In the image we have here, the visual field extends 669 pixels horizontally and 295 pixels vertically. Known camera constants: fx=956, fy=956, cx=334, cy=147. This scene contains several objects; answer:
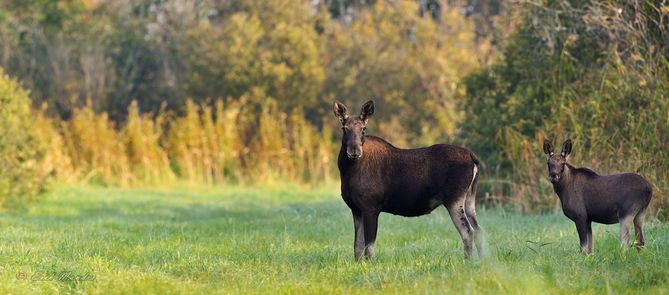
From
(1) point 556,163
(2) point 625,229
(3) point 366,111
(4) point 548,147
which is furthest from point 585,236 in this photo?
(3) point 366,111

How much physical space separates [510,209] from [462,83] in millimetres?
4289

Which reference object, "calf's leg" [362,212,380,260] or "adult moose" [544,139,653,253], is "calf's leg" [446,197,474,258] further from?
"adult moose" [544,139,653,253]

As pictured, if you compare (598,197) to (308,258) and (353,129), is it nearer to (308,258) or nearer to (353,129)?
(353,129)

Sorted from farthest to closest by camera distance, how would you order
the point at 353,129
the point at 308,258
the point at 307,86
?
the point at 307,86, the point at 308,258, the point at 353,129

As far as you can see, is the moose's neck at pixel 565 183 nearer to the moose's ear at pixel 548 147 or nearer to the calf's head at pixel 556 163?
the calf's head at pixel 556 163

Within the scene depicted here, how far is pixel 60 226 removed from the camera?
15.4 m

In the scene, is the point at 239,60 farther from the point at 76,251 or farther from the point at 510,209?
the point at 76,251

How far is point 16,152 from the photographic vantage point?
65.7ft

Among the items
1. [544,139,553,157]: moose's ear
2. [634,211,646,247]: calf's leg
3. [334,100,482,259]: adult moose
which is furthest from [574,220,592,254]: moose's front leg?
[334,100,482,259]: adult moose

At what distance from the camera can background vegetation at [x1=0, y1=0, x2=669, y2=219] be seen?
16.1 metres

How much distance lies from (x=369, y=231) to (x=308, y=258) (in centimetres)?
91

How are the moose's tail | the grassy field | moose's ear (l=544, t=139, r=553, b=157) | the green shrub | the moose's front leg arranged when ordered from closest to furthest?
the grassy field, the moose's front leg, the moose's tail, moose's ear (l=544, t=139, r=553, b=157), the green shrub

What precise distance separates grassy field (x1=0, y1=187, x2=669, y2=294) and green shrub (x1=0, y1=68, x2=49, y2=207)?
178 centimetres

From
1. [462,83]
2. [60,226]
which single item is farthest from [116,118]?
[60,226]
